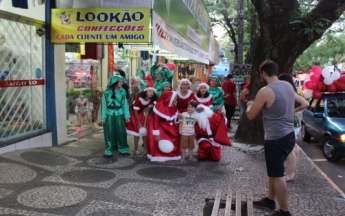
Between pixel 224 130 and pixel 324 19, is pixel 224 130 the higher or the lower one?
the lower one

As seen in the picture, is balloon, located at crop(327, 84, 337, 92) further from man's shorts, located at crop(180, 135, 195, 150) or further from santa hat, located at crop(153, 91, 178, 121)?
santa hat, located at crop(153, 91, 178, 121)

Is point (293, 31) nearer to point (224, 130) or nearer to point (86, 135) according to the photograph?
point (224, 130)

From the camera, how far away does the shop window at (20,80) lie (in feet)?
20.7

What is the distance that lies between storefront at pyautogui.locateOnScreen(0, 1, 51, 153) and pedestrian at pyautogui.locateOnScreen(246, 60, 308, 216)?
4.34 metres

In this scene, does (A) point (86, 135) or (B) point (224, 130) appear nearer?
(B) point (224, 130)

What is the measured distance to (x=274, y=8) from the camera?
7.86 meters

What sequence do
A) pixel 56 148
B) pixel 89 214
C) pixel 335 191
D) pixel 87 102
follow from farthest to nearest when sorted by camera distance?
1. pixel 87 102
2. pixel 56 148
3. pixel 335 191
4. pixel 89 214

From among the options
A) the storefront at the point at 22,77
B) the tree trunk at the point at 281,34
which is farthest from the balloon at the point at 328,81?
the storefront at the point at 22,77

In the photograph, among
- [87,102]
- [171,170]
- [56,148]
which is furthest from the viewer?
[87,102]

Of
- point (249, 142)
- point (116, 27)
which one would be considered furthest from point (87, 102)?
point (249, 142)

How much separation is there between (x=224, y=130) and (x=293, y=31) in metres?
2.84

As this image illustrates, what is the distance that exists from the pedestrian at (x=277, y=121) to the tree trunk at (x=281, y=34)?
4.03m

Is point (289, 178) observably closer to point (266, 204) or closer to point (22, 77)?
point (266, 204)

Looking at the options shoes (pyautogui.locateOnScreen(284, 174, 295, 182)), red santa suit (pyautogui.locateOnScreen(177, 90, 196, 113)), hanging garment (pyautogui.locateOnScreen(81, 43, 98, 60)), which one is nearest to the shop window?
hanging garment (pyautogui.locateOnScreen(81, 43, 98, 60))
